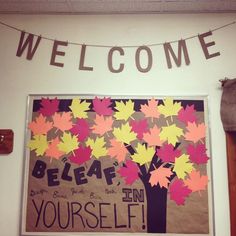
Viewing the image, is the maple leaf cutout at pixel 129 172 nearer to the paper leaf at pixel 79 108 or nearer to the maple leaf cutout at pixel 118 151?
the maple leaf cutout at pixel 118 151

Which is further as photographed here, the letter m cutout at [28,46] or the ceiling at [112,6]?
the letter m cutout at [28,46]

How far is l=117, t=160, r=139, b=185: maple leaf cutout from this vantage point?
1950 millimetres

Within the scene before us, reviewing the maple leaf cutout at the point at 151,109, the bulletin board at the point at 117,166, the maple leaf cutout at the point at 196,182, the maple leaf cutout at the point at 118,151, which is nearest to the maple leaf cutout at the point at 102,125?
the bulletin board at the point at 117,166

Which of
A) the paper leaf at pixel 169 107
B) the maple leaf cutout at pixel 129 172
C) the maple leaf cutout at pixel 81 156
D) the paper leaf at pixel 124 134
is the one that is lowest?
the maple leaf cutout at pixel 129 172

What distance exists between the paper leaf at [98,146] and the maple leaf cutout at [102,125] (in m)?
0.05

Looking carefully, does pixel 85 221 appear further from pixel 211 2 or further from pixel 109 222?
pixel 211 2

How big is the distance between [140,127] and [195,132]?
1.21 ft

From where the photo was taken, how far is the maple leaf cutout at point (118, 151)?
1.97 m

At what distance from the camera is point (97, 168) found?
1971mm

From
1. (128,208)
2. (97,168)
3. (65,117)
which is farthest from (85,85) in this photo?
(128,208)

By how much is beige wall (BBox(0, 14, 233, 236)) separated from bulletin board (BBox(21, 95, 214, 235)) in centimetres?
7

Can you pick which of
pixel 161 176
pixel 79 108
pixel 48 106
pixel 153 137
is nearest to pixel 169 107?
pixel 153 137

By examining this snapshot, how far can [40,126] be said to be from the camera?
6.63ft

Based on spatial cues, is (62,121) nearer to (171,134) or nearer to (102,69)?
(102,69)
